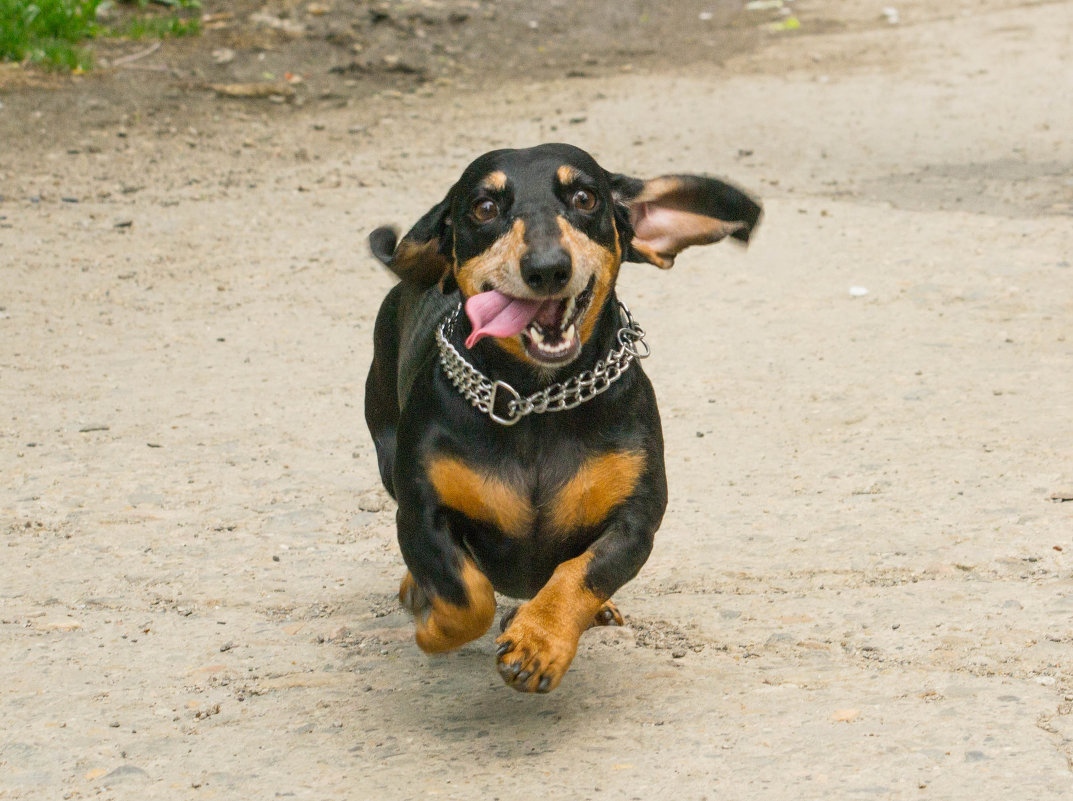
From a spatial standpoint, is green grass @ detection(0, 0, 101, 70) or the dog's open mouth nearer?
the dog's open mouth

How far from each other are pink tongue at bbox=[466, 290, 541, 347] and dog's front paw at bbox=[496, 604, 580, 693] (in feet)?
2.15

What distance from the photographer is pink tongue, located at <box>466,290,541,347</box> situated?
3281mm

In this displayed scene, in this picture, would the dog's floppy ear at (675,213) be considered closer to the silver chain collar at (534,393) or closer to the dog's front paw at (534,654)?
the silver chain collar at (534,393)

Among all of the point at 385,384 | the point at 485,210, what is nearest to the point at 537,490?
the point at 485,210

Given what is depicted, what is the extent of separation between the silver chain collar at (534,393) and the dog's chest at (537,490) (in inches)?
4.9

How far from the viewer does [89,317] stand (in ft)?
21.7

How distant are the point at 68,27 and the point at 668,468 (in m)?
7.80

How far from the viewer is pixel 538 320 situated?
3.37m

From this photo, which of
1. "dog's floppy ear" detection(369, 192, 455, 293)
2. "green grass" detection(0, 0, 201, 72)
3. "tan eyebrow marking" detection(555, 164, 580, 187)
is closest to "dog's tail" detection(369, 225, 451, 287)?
"dog's floppy ear" detection(369, 192, 455, 293)

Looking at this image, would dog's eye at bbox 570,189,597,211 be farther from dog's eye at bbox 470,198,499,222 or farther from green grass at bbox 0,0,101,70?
green grass at bbox 0,0,101,70

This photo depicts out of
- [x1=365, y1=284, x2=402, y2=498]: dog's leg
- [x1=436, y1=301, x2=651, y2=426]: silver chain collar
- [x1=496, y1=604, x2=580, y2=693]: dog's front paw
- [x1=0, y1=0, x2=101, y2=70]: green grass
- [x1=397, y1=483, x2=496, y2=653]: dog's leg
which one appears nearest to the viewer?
[x1=496, y1=604, x2=580, y2=693]: dog's front paw

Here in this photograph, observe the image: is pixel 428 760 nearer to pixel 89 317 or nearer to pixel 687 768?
pixel 687 768

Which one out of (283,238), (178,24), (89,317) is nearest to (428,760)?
(89,317)

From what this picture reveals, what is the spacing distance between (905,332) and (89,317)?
144 inches
